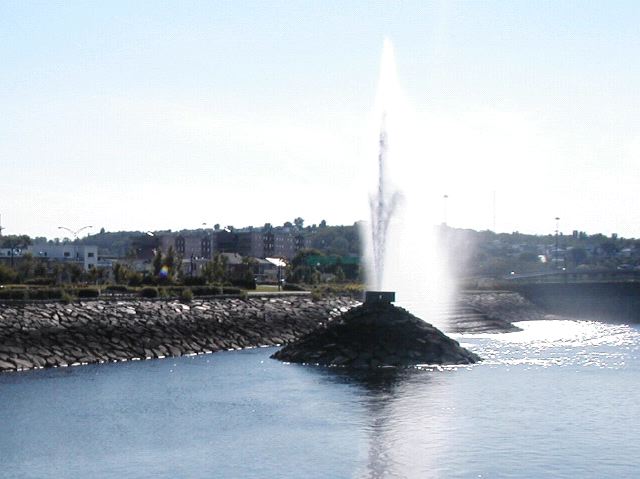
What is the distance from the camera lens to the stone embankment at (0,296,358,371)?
58.4 meters

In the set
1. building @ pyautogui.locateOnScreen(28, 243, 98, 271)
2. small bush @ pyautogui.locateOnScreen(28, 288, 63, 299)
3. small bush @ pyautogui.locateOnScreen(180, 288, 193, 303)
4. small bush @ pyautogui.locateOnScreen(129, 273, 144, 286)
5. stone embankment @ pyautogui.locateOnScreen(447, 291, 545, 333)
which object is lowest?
stone embankment @ pyautogui.locateOnScreen(447, 291, 545, 333)

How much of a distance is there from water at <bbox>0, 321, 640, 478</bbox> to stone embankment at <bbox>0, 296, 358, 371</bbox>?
3.10 meters

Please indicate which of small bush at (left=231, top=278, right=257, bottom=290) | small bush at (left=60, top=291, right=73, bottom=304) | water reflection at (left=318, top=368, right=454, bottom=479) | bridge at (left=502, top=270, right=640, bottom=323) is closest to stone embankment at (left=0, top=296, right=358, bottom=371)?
small bush at (left=60, top=291, right=73, bottom=304)

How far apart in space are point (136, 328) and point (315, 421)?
96.7 ft

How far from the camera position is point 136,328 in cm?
6675

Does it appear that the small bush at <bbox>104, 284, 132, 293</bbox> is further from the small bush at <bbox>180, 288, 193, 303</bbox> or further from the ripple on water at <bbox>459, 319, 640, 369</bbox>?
the ripple on water at <bbox>459, 319, 640, 369</bbox>

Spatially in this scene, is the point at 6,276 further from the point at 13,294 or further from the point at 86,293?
the point at 13,294

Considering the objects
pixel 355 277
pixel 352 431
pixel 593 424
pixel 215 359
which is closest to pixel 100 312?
pixel 215 359

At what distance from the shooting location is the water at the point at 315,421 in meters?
32.1

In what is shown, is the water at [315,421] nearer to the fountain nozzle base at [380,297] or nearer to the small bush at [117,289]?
the fountain nozzle base at [380,297]

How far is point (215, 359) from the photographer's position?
63469 mm

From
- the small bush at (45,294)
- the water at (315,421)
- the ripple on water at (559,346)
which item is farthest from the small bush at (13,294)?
the ripple on water at (559,346)

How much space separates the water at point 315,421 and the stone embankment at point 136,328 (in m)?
3.10

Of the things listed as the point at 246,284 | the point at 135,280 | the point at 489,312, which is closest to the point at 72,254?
the point at 246,284
